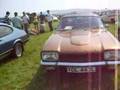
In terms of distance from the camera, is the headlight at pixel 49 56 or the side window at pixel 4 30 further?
the side window at pixel 4 30

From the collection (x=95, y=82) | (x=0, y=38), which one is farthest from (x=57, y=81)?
(x=0, y=38)

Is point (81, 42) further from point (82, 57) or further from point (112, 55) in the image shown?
point (112, 55)

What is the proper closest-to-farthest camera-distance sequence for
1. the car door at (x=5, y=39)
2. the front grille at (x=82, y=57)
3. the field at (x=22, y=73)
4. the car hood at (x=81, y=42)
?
the front grille at (x=82, y=57)
the car hood at (x=81, y=42)
the field at (x=22, y=73)
the car door at (x=5, y=39)

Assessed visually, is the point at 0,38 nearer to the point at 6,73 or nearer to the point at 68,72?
the point at 6,73

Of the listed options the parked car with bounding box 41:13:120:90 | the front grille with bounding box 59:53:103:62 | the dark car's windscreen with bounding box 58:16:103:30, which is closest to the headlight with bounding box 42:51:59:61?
the parked car with bounding box 41:13:120:90

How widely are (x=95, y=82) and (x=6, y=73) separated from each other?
3.08 metres

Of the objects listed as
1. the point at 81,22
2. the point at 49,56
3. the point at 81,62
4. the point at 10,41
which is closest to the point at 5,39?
the point at 10,41

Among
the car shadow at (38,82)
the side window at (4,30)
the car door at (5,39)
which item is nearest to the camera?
the car shadow at (38,82)

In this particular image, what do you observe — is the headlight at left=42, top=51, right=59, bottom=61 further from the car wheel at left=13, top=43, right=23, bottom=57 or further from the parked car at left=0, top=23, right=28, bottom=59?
the car wheel at left=13, top=43, right=23, bottom=57

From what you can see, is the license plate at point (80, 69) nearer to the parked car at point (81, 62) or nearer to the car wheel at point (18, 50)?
the parked car at point (81, 62)

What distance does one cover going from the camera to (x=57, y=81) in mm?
6352

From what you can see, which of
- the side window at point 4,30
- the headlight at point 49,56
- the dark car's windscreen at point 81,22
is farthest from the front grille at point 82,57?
the side window at point 4,30

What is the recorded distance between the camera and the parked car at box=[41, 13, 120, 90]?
6016mm

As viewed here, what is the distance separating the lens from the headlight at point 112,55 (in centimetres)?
607
